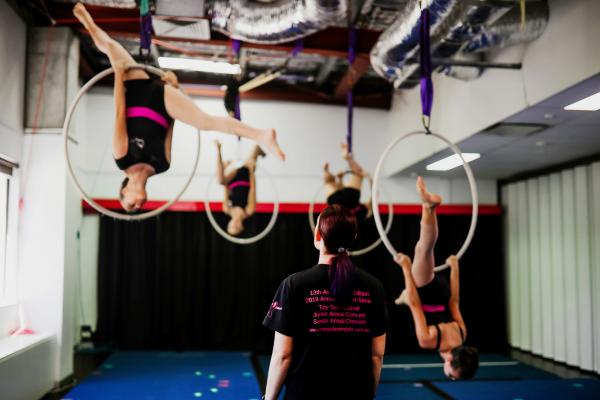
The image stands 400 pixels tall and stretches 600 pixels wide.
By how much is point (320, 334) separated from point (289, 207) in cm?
555

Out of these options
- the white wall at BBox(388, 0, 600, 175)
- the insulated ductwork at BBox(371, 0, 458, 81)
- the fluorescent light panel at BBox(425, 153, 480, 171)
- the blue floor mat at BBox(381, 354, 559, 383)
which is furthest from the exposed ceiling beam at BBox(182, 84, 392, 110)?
the blue floor mat at BBox(381, 354, 559, 383)

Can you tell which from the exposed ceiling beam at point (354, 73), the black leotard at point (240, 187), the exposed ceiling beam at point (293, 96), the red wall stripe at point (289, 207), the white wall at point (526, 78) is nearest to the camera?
the white wall at point (526, 78)

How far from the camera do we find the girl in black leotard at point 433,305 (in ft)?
11.1

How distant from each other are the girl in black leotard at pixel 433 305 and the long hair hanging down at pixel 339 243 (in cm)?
128

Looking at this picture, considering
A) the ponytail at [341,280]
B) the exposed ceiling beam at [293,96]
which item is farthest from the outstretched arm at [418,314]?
the exposed ceiling beam at [293,96]

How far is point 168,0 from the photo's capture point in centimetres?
421

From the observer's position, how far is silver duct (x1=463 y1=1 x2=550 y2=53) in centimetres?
396

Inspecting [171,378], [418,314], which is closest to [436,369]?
[171,378]

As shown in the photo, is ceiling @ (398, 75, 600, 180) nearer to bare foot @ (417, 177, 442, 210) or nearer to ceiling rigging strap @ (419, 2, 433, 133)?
ceiling rigging strap @ (419, 2, 433, 133)

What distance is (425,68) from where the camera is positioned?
3.24m

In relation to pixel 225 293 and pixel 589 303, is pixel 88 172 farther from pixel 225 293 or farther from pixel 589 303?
pixel 589 303

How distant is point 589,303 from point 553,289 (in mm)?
680

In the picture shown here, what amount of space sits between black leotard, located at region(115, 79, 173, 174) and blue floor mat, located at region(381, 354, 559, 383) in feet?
13.3

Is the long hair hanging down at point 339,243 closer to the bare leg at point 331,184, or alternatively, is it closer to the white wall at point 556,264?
the bare leg at point 331,184
